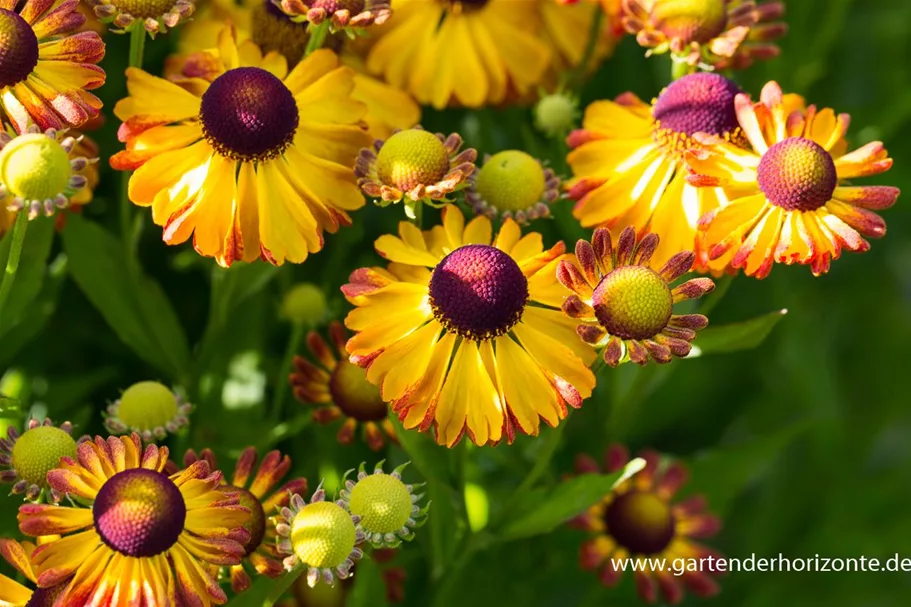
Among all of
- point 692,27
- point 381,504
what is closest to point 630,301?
point 381,504

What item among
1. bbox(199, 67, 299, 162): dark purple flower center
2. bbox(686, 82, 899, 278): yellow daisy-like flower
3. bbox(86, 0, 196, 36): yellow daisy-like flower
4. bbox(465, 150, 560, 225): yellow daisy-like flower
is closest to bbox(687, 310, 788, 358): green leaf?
bbox(686, 82, 899, 278): yellow daisy-like flower

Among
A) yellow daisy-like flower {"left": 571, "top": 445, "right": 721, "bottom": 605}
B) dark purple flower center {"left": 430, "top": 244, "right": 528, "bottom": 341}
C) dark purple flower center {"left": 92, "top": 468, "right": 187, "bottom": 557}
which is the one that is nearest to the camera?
dark purple flower center {"left": 92, "top": 468, "right": 187, "bottom": 557}

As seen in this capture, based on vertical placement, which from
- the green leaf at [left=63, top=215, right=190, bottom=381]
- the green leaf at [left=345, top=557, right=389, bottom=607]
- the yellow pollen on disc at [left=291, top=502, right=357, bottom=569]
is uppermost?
the yellow pollen on disc at [left=291, top=502, right=357, bottom=569]

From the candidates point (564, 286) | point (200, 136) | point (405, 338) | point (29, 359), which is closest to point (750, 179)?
point (564, 286)

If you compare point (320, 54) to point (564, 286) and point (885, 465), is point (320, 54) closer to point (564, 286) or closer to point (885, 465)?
point (564, 286)

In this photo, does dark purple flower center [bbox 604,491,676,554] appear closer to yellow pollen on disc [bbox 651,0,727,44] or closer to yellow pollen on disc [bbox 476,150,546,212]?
yellow pollen on disc [bbox 476,150,546,212]

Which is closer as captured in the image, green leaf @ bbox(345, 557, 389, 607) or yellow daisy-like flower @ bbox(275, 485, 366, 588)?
yellow daisy-like flower @ bbox(275, 485, 366, 588)

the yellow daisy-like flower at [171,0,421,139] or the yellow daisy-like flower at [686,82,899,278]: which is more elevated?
the yellow daisy-like flower at [686,82,899,278]
